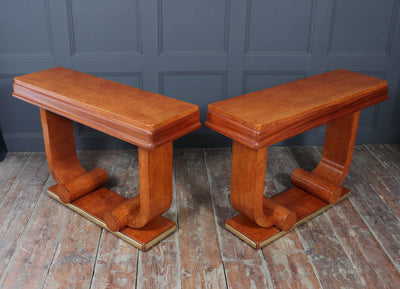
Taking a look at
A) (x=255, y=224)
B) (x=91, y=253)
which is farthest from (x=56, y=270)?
(x=255, y=224)

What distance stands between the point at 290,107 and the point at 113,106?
0.83 m

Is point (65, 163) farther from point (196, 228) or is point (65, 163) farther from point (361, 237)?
point (361, 237)

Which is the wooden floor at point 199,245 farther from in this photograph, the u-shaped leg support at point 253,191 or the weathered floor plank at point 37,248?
the u-shaped leg support at point 253,191

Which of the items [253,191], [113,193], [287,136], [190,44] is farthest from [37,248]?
[190,44]

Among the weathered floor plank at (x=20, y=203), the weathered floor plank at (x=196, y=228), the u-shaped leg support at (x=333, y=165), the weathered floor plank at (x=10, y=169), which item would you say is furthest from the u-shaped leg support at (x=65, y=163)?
the u-shaped leg support at (x=333, y=165)

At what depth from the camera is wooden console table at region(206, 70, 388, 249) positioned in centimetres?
198

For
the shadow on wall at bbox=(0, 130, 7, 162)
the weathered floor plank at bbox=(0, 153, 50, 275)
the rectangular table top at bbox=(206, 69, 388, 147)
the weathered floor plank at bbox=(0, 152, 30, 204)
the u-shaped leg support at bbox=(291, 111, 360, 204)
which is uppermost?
the rectangular table top at bbox=(206, 69, 388, 147)

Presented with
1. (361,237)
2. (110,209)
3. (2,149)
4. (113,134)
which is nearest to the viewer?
(113,134)


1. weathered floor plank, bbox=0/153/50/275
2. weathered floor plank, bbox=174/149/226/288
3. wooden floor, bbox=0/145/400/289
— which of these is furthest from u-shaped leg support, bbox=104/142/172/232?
weathered floor plank, bbox=0/153/50/275

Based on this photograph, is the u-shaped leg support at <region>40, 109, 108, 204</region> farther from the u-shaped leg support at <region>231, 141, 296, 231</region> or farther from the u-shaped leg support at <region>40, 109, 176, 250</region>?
the u-shaped leg support at <region>231, 141, 296, 231</region>

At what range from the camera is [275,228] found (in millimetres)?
2350

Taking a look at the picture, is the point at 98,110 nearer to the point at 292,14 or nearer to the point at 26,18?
the point at 26,18

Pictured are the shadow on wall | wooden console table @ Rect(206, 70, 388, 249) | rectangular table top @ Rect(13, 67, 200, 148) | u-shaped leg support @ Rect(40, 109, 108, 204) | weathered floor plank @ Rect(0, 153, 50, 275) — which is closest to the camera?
rectangular table top @ Rect(13, 67, 200, 148)

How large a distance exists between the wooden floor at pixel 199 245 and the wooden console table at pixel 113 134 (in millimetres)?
101
